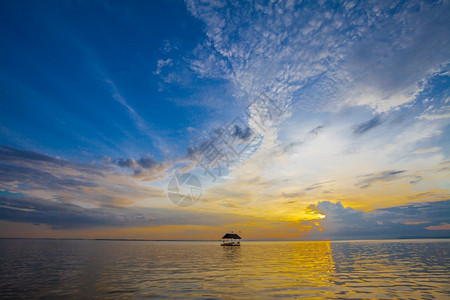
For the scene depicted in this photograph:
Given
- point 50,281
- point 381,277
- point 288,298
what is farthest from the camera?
point 381,277

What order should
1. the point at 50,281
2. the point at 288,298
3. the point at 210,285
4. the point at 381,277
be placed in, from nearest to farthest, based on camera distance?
the point at 288,298, the point at 210,285, the point at 50,281, the point at 381,277

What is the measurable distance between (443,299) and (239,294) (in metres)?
14.6

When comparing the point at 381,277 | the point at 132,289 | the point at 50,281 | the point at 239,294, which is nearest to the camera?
the point at 239,294

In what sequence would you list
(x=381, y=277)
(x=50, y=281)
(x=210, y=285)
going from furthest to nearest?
1. (x=381, y=277)
2. (x=50, y=281)
3. (x=210, y=285)

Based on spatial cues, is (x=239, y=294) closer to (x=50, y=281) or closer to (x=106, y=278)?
(x=106, y=278)

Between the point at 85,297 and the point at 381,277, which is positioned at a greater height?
the point at 381,277

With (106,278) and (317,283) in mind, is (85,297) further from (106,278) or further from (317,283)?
(317,283)

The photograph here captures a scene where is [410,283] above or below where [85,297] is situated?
above

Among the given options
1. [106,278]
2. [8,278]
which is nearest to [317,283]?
[106,278]

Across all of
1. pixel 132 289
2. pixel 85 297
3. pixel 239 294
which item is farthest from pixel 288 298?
pixel 85 297

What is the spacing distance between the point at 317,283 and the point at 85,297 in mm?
19719

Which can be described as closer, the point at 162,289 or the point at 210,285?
the point at 162,289

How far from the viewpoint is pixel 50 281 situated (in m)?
23.8

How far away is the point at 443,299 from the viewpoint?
55.7 feet
